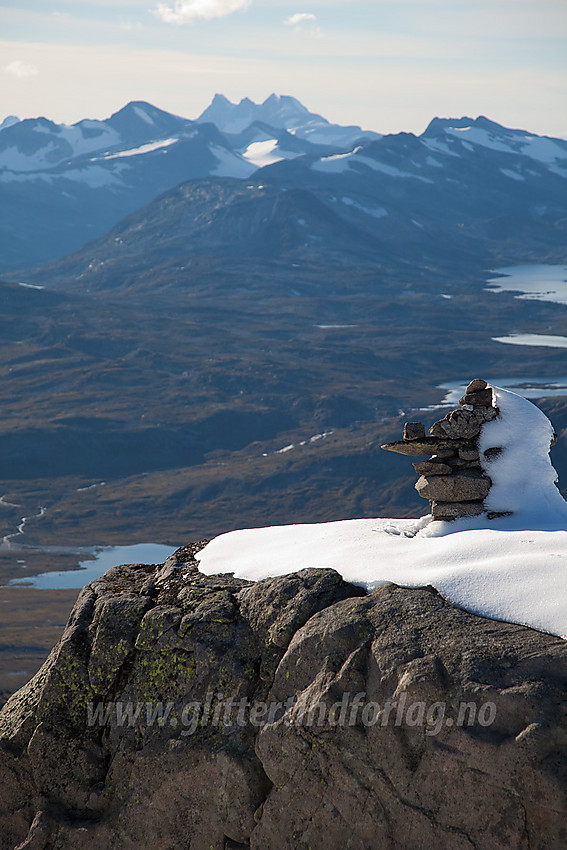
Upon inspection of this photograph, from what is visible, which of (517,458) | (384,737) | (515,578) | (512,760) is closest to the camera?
(512,760)

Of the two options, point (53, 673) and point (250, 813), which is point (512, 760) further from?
point (53, 673)

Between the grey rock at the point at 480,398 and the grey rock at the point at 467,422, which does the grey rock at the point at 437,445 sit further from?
the grey rock at the point at 480,398

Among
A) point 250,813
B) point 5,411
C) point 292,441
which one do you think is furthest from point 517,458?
point 5,411

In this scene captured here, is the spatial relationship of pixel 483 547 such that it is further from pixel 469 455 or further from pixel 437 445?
pixel 437 445

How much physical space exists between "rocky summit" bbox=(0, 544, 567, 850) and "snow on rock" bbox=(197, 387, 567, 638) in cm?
30

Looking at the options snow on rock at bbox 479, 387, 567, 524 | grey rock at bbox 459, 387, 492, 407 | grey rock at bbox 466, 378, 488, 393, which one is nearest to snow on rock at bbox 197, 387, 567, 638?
snow on rock at bbox 479, 387, 567, 524

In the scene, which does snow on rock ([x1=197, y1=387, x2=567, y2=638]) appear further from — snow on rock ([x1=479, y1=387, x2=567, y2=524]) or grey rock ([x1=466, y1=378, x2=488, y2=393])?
grey rock ([x1=466, y1=378, x2=488, y2=393])

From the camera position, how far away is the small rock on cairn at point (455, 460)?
14.5 meters

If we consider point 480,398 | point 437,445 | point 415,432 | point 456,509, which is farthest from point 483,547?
point 480,398

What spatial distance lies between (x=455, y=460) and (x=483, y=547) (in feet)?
10.2

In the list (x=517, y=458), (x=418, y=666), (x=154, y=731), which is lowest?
(x=154, y=731)

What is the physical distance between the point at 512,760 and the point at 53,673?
6.29 m

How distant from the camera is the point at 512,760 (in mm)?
9523

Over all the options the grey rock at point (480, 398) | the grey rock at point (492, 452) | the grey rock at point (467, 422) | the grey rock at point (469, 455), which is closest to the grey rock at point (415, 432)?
the grey rock at point (467, 422)
